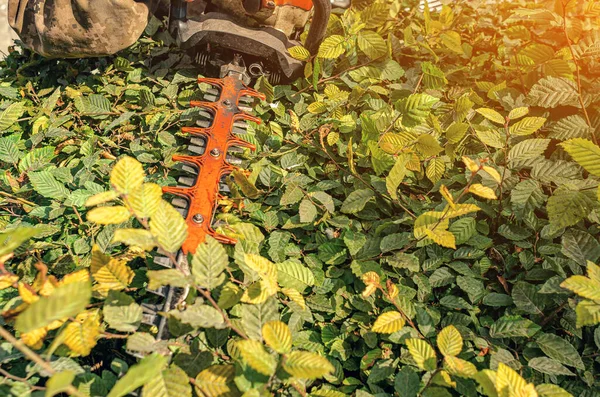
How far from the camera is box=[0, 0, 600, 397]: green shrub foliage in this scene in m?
1.06

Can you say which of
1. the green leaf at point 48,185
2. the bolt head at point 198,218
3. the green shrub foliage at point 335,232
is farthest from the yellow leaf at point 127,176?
the green leaf at point 48,185

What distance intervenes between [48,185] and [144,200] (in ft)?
3.92

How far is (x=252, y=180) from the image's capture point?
1.84 metres

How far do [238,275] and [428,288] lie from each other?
75 cm

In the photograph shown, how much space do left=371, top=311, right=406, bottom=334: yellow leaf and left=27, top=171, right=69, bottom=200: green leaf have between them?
1.56m

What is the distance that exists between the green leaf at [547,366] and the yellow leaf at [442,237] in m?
0.47

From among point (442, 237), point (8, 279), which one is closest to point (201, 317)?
point (8, 279)

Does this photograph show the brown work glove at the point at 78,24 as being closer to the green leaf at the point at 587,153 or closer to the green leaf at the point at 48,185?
the green leaf at the point at 48,185

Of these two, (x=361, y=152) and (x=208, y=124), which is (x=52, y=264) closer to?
(x=208, y=124)

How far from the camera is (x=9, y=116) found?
7.43ft

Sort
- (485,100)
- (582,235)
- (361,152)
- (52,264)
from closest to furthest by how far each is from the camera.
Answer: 1. (582,235)
2. (52,264)
3. (361,152)
4. (485,100)

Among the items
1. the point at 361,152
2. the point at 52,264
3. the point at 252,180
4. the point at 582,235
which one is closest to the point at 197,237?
the point at 252,180

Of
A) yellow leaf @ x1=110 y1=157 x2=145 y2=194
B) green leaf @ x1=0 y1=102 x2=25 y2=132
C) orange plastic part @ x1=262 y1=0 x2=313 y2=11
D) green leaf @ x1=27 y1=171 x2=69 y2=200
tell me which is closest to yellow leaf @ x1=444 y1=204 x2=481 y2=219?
yellow leaf @ x1=110 y1=157 x2=145 y2=194

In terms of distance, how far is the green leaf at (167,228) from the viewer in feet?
3.43
